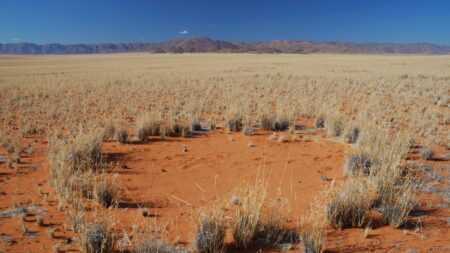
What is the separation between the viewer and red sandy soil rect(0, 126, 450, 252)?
415 cm

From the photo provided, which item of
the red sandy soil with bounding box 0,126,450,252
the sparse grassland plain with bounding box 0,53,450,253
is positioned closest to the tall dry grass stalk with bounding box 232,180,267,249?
the sparse grassland plain with bounding box 0,53,450,253

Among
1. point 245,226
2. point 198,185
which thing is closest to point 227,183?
point 198,185

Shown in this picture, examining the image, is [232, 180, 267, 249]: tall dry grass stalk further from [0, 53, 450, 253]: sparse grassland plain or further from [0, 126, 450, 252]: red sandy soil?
[0, 126, 450, 252]: red sandy soil

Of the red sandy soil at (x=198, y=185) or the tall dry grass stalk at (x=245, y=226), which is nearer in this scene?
the tall dry grass stalk at (x=245, y=226)

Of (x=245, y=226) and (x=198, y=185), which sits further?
(x=198, y=185)

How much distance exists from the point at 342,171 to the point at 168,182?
327cm

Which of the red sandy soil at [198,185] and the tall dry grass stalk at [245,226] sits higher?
the tall dry grass stalk at [245,226]

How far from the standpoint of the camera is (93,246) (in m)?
3.71

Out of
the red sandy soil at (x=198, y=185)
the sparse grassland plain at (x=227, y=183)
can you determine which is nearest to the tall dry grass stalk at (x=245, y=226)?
the sparse grassland plain at (x=227, y=183)

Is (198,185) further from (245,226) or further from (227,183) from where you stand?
(245,226)

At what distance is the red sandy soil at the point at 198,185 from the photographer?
4152 millimetres

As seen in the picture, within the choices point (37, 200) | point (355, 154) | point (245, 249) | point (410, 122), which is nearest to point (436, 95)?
point (410, 122)

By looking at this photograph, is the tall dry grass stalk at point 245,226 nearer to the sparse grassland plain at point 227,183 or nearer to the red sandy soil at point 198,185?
the sparse grassland plain at point 227,183

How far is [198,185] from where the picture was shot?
235 inches
